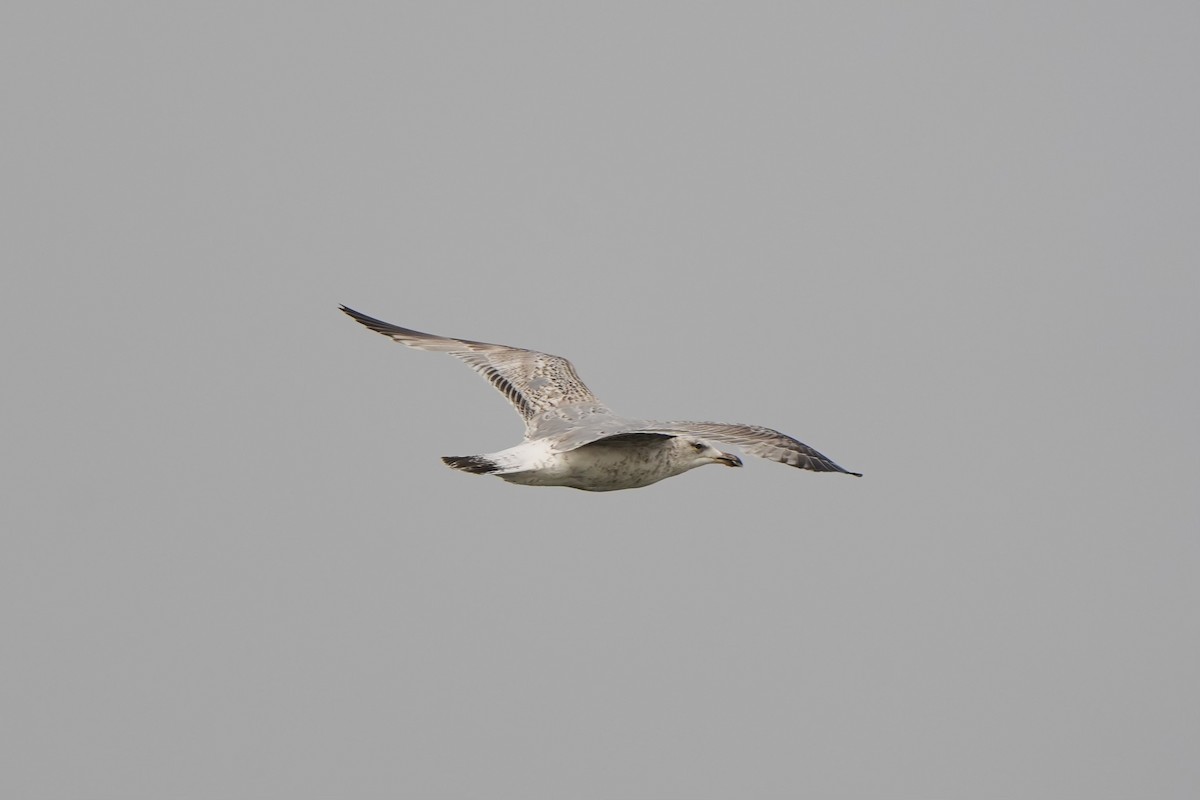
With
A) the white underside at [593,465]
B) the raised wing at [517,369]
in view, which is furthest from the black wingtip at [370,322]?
the white underside at [593,465]

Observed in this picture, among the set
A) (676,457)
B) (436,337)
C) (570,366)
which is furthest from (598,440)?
(436,337)

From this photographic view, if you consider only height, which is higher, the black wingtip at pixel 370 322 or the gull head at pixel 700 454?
the black wingtip at pixel 370 322

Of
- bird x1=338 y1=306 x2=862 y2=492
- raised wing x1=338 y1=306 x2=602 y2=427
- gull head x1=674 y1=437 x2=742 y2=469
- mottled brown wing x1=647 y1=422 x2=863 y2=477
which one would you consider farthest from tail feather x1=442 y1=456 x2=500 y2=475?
raised wing x1=338 y1=306 x2=602 y2=427

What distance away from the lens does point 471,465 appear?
15.6 meters

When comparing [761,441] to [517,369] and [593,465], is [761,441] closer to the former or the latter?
[593,465]

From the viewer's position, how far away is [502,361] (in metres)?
19.6

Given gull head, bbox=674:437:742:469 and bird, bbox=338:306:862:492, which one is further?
gull head, bbox=674:437:742:469

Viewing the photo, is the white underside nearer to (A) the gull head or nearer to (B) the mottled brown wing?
(A) the gull head

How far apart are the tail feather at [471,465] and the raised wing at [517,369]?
2.10 meters

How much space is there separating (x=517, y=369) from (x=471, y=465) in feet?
12.3

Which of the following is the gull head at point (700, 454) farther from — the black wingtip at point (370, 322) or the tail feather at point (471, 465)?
the black wingtip at point (370, 322)

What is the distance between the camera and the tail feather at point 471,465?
15531 mm

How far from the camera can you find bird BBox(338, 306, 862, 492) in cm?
1491

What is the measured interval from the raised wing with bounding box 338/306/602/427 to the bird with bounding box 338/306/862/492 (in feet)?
0.06
